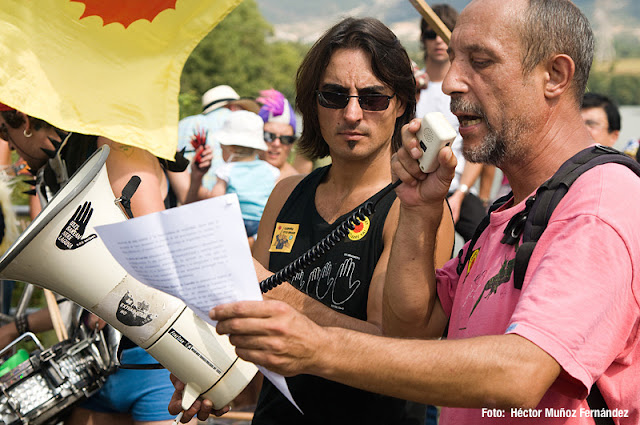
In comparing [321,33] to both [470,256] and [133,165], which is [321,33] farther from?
[470,256]

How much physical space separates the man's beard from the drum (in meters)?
2.15

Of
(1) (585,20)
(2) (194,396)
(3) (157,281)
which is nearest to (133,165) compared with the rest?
(2) (194,396)

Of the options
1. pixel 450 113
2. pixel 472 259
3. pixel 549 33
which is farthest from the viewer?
pixel 450 113

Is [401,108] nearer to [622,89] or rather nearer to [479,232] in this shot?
[479,232]

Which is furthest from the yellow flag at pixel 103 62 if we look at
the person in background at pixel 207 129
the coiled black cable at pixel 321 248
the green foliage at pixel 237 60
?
the green foliage at pixel 237 60

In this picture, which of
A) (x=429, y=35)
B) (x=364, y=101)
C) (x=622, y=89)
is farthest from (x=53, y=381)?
(x=622, y=89)

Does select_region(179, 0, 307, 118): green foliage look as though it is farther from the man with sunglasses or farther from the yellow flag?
the man with sunglasses

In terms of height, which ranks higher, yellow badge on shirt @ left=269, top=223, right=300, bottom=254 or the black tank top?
yellow badge on shirt @ left=269, top=223, right=300, bottom=254

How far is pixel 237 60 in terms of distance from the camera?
49.3 metres

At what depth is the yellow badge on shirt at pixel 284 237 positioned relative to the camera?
3.11 m

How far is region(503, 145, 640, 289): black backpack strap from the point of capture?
188 centimetres

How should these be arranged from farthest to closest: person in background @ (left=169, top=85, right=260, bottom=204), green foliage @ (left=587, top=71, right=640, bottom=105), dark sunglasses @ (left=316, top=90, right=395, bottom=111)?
green foliage @ (left=587, top=71, right=640, bottom=105), person in background @ (left=169, top=85, right=260, bottom=204), dark sunglasses @ (left=316, top=90, right=395, bottom=111)

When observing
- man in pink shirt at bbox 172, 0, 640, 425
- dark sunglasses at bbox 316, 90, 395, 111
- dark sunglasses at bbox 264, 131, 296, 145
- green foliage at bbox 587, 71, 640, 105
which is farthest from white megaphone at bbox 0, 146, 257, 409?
green foliage at bbox 587, 71, 640, 105

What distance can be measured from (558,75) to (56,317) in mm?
3098
